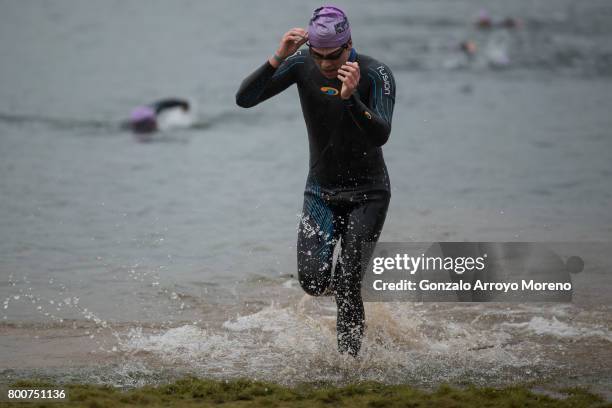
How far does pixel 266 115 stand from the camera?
2088 centimetres

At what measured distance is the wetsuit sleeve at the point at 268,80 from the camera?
24.9ft

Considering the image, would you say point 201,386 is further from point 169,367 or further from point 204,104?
point 204,104

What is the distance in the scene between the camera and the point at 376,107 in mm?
7363

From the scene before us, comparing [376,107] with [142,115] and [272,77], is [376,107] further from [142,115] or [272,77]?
[142,115]

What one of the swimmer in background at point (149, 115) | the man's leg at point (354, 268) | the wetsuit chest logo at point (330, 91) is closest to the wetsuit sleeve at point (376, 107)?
the wetsuit chest logo at point (330, 91)

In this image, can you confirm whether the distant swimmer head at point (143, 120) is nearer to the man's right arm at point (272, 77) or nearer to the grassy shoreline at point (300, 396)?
the man's right arm at point (272, 77)

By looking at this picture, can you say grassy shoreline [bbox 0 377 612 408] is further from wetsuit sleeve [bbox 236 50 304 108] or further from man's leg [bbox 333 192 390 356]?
wetsuit sleeve [bbox 236 50 304 108]

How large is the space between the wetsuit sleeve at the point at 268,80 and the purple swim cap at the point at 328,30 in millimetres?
480

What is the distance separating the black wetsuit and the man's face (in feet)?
0.43

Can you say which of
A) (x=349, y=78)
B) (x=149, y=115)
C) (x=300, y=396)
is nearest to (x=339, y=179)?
(x=349, y=78)

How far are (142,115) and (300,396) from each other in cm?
1310

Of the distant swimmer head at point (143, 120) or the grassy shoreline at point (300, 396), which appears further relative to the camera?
the distant swimmer head at point (143, 120)

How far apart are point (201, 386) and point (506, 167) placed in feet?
33.1

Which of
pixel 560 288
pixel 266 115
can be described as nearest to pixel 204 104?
pixel 266 115
